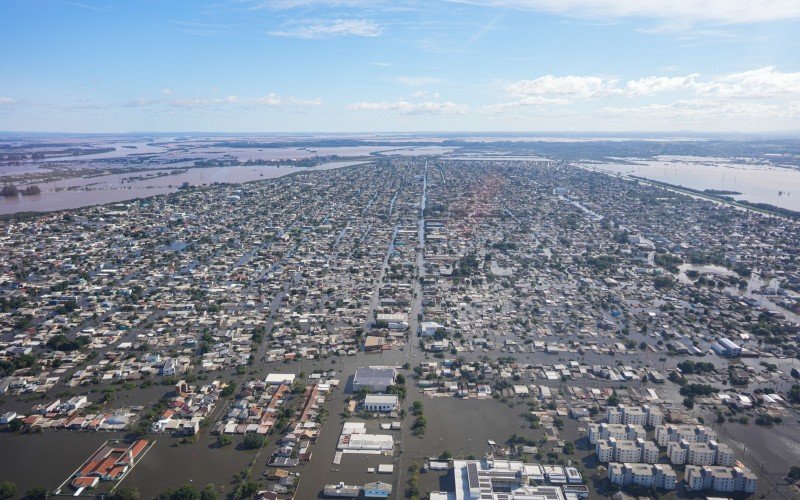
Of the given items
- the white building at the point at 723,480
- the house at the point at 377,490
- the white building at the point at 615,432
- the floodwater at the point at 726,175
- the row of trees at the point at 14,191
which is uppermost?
the floodwater at the point at 726,175

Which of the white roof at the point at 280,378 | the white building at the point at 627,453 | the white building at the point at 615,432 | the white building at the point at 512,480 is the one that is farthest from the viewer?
the white roof at the point at 280,378

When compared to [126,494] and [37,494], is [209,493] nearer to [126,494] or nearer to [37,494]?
[126,494]

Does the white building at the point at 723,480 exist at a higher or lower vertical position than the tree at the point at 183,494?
higher

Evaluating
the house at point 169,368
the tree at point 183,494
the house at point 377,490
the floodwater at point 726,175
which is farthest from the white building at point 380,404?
the floodwater at point 726,175

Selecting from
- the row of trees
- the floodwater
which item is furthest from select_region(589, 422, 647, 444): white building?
the row of trees

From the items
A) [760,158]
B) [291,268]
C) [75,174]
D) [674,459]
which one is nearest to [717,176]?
[760,158]

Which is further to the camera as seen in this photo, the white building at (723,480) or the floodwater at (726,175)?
the floodwater at (726,175)

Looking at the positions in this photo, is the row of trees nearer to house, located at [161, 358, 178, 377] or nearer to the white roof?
house, located at [161, 358, 178, 377]

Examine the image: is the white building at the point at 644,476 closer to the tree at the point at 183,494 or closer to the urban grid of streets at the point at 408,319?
the urban grid of streets at the point at 408,319
